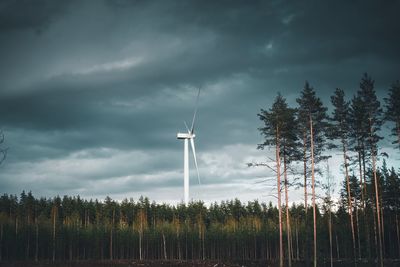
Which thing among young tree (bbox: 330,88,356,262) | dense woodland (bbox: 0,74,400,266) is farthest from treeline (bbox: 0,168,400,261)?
young tree (bbox: 330,88,356,262)

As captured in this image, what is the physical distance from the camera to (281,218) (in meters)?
41.9

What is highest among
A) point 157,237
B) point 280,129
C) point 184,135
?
point 184,135

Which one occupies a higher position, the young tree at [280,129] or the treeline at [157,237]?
the young tree at [280,129]

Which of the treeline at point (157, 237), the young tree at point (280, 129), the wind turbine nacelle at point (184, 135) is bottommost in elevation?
the treeline at point (157, 237)

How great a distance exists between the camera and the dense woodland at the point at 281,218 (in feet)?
136

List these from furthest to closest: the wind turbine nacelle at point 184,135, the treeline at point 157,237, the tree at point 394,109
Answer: the wind turbine nacelle at point 184,135 → the treeline at point 157,237 → the tree at point 394,109

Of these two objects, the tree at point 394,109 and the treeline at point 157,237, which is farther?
the treeline at point 157,237

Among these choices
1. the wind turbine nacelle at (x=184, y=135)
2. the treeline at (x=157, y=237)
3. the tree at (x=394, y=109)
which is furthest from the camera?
the wind turbine nacelle at (x=184, y=135)

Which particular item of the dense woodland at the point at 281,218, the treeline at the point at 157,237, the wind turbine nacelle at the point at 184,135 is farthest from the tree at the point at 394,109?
the wind turbine nacelle at the point at 184,135

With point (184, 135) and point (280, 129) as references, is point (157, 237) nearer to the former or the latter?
point (184, 135)

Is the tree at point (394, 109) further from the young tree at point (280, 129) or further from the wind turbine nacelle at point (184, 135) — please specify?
the wind turbine nacelle at point (184, 135)

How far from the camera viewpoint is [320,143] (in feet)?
136

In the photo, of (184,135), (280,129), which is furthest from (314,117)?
(184,135)

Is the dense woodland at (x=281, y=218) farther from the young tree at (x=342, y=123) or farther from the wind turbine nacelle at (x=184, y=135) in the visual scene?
the wind turbine nacelle at (x=184, y=135)
